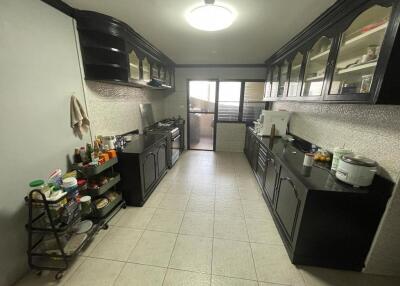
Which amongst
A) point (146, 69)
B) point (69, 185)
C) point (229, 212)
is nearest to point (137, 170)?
point (69, 185)

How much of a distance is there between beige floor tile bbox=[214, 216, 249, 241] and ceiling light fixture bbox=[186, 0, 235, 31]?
2.19 metres

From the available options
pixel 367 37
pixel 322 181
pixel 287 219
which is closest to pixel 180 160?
pixel 287 219

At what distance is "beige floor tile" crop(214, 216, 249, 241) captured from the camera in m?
1.91

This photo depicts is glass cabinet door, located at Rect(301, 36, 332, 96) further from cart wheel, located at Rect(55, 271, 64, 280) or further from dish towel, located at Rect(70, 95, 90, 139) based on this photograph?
cart wheel, located at Rect(55, 271, 64, 280)

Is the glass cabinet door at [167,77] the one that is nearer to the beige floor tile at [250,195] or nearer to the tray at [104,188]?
the tray at [104,188]

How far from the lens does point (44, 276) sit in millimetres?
1450

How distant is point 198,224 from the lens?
2.08 m

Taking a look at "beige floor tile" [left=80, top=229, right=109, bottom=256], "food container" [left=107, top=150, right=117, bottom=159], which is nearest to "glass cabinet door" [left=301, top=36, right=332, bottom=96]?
"food container" [left=107, top=150, right=117, bottom=159]

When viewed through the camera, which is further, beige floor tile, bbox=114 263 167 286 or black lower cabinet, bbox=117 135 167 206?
black lower cabinet, bbox=117 135 167 206

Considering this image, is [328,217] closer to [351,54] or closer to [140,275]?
[351,54]

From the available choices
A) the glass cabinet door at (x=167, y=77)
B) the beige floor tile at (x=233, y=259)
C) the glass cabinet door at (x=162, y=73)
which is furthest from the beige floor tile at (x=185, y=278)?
the glass cabinet door at (x=167, y=77)

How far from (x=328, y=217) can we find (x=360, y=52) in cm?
135

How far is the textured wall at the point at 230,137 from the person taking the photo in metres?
4.84

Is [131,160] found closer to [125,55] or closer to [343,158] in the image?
[125,55]
